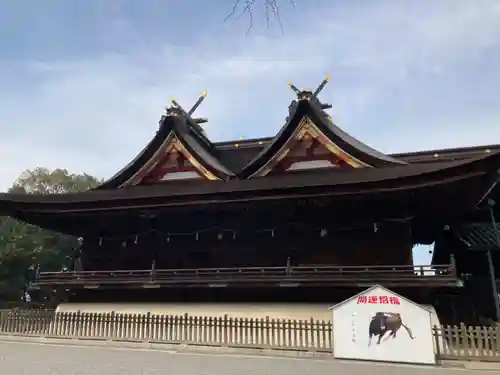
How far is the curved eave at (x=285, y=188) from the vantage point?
10.4 m

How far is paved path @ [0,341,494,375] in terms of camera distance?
872 centimetres

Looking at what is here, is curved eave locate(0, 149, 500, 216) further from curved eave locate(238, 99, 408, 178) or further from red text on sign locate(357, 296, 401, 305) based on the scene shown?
red text on sign locate(357, 296, 401, 305)

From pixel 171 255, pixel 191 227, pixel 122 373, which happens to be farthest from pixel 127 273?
pixel 122 373

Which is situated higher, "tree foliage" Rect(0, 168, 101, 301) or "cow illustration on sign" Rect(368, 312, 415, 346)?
"tree foliage" Rect(0, 168, 101, 301)

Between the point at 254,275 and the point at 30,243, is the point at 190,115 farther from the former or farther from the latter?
the point at 30,243

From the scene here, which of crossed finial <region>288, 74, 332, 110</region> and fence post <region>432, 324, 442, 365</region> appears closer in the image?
fence post <region>432, 324, 442, 365</region>

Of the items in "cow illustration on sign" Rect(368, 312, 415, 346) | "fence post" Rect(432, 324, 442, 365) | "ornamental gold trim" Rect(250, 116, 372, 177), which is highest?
"ornamental gold trim" Rect(250, 116, 372, 177)

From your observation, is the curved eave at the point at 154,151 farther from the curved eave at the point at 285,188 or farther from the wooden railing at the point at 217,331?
the wooden railing at the point at 217,331

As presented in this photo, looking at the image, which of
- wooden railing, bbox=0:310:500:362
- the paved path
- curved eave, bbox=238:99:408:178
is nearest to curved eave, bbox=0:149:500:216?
curved eave, bbox=238:99:408:178

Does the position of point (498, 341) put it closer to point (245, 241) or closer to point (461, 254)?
Result: point (461, 254)

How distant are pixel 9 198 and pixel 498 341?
14976 mm

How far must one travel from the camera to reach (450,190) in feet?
36.3

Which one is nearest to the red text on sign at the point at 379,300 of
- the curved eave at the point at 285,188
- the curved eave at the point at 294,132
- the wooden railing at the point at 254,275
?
the wooden railing at the point at 254,275

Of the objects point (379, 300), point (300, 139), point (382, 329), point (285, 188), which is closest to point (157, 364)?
point (382, 329)
